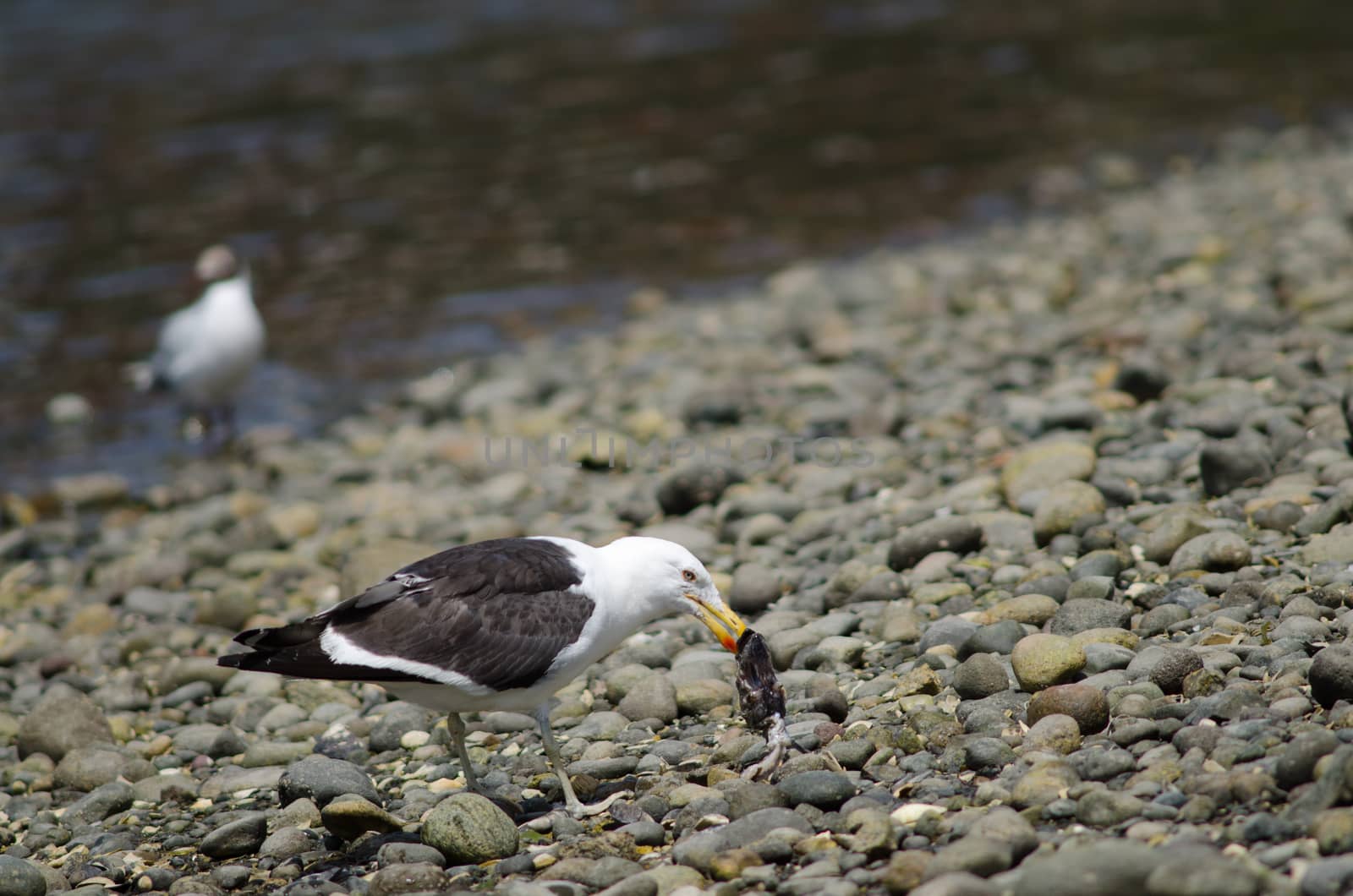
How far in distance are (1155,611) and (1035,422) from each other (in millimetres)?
2438

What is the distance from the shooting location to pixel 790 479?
758cm

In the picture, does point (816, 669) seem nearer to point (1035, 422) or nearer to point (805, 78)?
point (1035, 422)

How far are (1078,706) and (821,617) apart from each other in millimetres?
1590

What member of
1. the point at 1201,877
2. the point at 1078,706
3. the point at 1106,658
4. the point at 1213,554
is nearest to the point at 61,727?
the point at 1078,706

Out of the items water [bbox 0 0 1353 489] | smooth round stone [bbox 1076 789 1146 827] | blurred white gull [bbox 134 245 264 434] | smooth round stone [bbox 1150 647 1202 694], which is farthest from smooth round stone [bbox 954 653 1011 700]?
blurred white gull [bbox 134 245 264 434]

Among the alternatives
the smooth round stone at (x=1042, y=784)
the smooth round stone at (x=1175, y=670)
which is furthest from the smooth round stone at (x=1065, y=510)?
the smooth round stone at (x=1042, y=784)

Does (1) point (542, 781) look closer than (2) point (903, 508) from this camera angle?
Yes

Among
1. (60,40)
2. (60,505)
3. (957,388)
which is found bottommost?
(60,505)

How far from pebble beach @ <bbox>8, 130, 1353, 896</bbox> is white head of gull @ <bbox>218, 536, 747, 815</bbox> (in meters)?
0.41

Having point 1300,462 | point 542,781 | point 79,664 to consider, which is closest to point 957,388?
point 1300,462

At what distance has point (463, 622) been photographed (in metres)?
4.77

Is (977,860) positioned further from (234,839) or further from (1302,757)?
(234,839)

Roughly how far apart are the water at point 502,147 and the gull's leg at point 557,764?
20.9ft

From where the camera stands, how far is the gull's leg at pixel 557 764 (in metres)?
4.66
